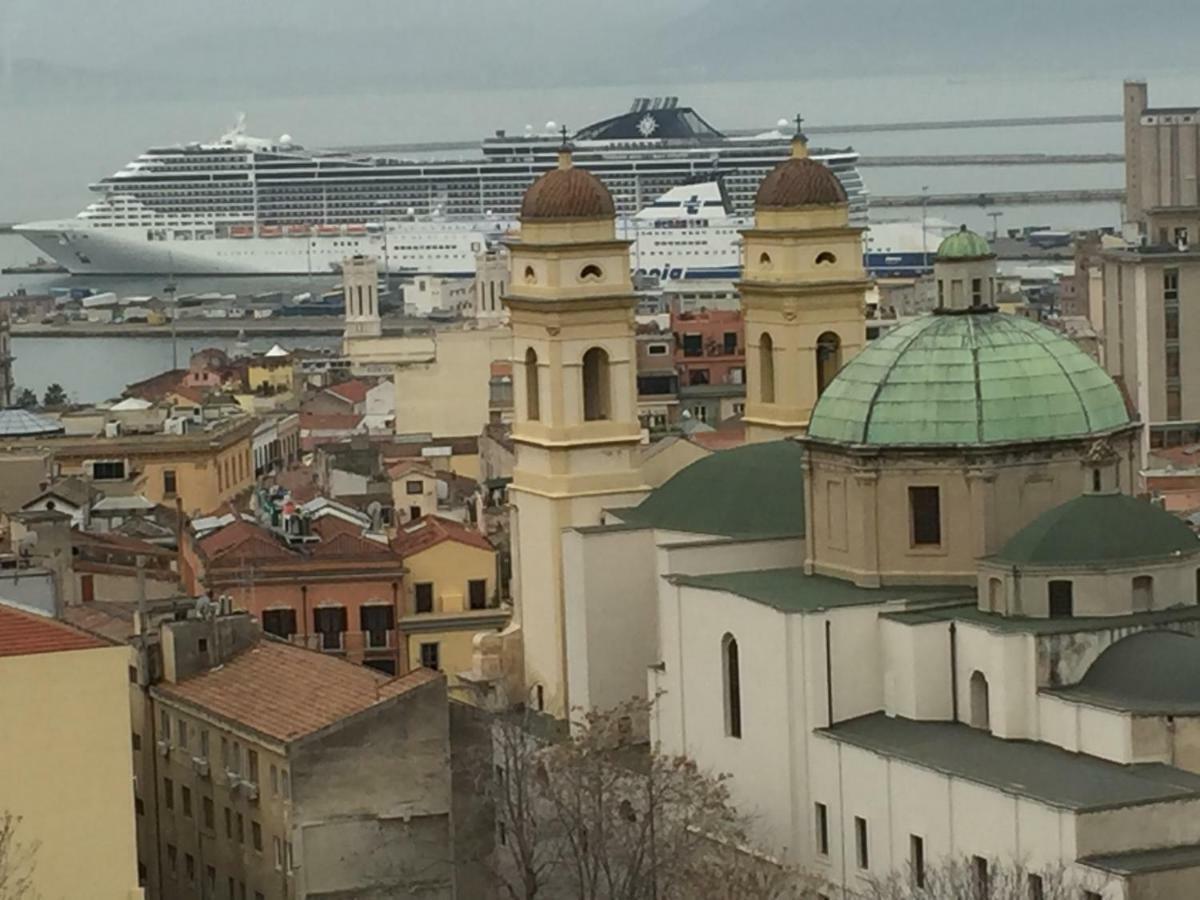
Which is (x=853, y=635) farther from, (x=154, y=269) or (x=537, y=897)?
(x=154, y=269)

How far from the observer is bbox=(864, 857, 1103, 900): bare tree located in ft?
81.6

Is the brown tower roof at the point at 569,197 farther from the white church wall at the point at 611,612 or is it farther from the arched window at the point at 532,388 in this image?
the white church wall at the point at 611,612

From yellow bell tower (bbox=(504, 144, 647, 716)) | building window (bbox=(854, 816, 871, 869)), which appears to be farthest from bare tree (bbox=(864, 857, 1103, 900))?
yellow bell tower (bbox=(504, 144, 647, 716))

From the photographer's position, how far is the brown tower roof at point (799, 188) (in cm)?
3638

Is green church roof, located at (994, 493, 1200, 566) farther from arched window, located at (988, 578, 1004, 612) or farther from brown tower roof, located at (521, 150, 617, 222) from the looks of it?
brown tower roof, located at (521, 150, 617, 222)

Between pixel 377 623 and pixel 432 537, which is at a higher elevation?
pixel 432 537

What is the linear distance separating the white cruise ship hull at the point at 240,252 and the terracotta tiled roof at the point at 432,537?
117 metres

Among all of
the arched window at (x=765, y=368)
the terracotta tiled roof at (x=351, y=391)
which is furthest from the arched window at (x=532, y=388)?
the terracotta tiled roof at (x=351, y=391)

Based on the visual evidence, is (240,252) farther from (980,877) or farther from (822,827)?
(980,877)

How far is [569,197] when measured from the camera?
3466 centimetres

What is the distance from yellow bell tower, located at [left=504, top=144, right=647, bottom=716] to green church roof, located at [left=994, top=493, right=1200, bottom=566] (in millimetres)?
7316

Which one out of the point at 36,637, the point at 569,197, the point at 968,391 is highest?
the point at 569,197

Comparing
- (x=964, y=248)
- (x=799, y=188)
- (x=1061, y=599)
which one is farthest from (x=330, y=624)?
(x=1061, y=599)

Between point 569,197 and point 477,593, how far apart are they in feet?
24.8
